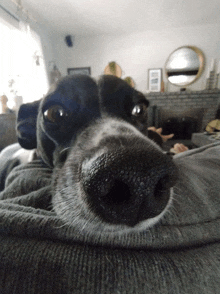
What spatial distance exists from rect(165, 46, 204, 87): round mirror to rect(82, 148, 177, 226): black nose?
5.51 m

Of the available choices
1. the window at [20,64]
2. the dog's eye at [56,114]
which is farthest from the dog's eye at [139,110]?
the window at [20,64]

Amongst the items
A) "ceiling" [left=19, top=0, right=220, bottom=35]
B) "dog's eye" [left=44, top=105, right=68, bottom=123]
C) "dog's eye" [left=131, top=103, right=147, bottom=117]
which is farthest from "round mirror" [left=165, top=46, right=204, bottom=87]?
"dog's eye" [left=44, top=105, right=68, bottom=123]

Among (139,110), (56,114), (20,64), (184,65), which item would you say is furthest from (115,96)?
(184,65)

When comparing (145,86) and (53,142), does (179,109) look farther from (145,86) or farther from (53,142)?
(53,142)

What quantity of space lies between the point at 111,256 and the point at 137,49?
585 cm

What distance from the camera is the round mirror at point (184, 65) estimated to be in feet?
16.1

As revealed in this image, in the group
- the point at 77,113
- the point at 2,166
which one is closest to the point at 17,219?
the point at 77,113

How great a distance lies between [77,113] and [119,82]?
31 cm

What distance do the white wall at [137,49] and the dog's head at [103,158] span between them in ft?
15.9

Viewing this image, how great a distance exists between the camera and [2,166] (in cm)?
157

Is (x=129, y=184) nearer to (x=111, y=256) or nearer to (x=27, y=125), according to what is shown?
(x=111, y=256)

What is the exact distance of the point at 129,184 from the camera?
1.07ft

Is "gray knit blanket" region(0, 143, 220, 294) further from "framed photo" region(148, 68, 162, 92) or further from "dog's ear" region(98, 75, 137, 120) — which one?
"framed photo" region(148, 68, 162, 92)

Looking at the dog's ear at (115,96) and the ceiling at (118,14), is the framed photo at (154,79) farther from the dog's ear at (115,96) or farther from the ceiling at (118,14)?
the dog's ear at (115,96)
